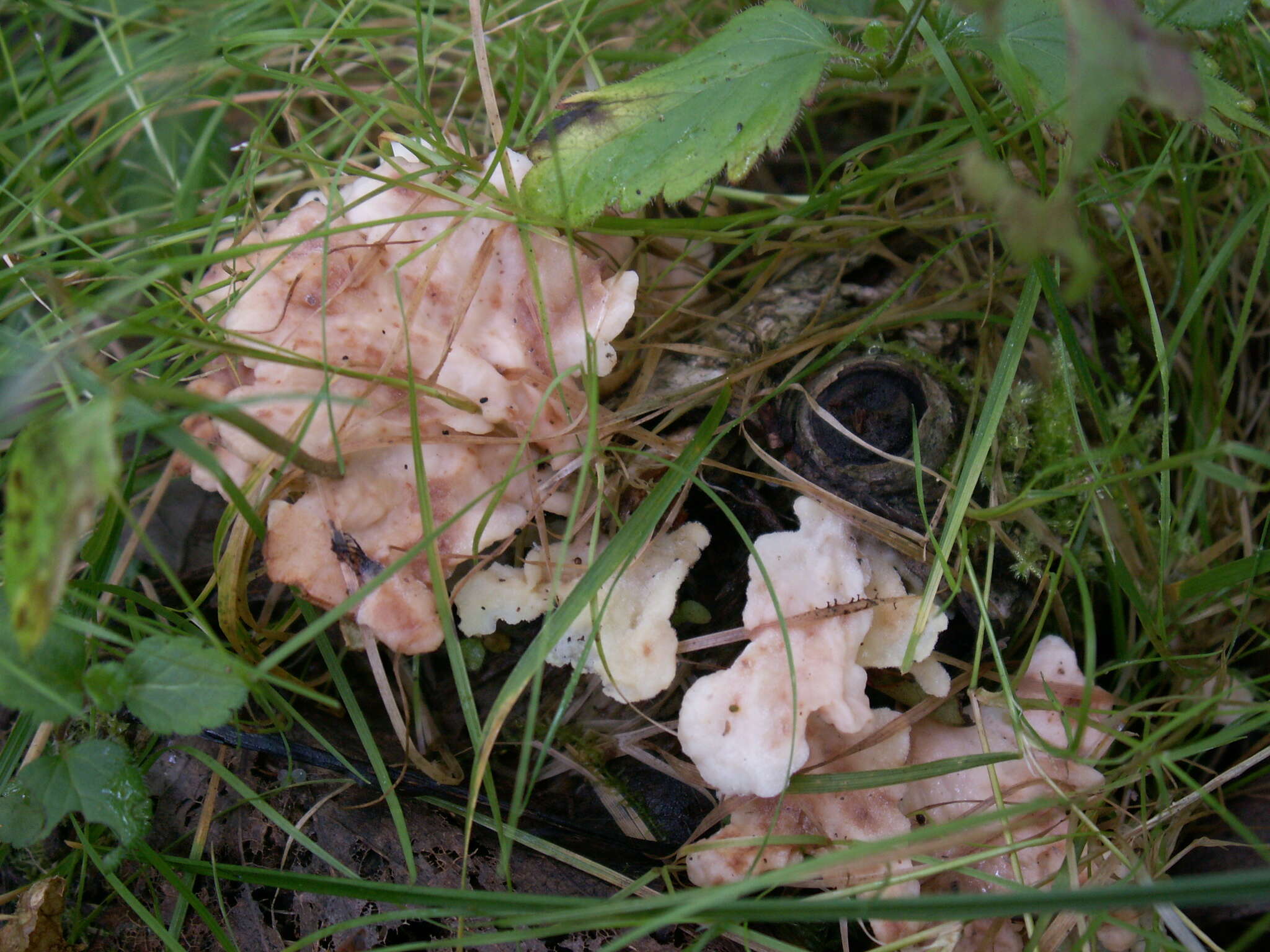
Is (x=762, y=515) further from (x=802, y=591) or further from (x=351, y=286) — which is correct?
(x=351, y=286)

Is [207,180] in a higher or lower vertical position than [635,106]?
lower

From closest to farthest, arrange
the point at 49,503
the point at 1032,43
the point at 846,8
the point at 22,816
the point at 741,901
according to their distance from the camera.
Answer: the point at 49,503 < the point at 741,901 < the point at 22,816 < the point at 1032,43 < the point at 846,8

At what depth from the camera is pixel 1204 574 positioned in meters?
1.88

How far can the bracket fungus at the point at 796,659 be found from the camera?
167 cm

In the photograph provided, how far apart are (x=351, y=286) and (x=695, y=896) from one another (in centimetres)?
143

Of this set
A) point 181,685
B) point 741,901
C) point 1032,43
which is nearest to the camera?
point 741,901

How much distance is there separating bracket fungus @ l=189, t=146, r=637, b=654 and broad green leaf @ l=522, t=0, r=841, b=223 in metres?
0.16

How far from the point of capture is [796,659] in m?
1.73

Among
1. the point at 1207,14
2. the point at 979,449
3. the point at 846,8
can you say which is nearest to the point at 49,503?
the point at 979,449

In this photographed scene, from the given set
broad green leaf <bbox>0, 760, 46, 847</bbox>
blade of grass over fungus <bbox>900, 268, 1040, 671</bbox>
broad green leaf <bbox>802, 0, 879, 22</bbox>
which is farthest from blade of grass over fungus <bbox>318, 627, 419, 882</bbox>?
broad green leaf <bbox>802, 0, 879, 22</bbox>

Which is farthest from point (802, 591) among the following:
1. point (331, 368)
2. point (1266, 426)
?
point (1266, 426)

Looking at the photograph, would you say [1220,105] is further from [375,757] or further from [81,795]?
[81,795]

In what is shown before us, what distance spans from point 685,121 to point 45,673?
63.9 inches

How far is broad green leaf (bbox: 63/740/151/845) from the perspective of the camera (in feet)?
5.35
